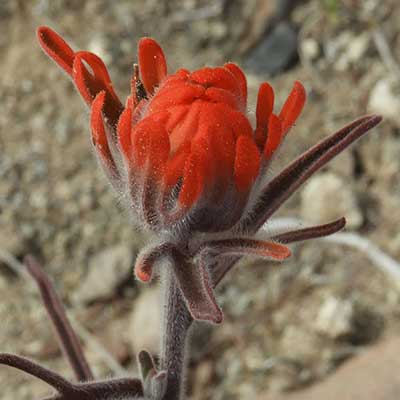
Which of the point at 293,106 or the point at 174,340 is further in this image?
the point at 174,340

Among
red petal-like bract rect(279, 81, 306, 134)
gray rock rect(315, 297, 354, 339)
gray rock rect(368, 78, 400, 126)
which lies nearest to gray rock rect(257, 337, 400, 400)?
gray rock rect(315, 297, 354, 339)

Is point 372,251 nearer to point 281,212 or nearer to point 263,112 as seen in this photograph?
point 281,212

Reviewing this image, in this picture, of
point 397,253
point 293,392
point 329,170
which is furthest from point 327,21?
point 293,392

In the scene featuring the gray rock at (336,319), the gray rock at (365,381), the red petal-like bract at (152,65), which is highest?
the red petal-like bract at (152,65)

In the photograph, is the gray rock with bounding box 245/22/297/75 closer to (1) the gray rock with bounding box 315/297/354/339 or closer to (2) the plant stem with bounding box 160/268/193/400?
(1) the gray rock with bounding box 315/297/354/339

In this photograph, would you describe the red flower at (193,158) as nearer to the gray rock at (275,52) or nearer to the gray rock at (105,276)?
the gray rock at (105,276)

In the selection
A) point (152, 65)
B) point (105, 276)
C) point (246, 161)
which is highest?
point (152, 65)

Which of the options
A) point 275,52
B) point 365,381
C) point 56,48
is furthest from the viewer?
point 275,52

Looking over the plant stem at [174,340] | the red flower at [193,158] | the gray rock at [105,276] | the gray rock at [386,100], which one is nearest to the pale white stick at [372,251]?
the gray rock at [386,100]

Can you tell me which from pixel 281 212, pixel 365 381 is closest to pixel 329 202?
pixel 281 212
